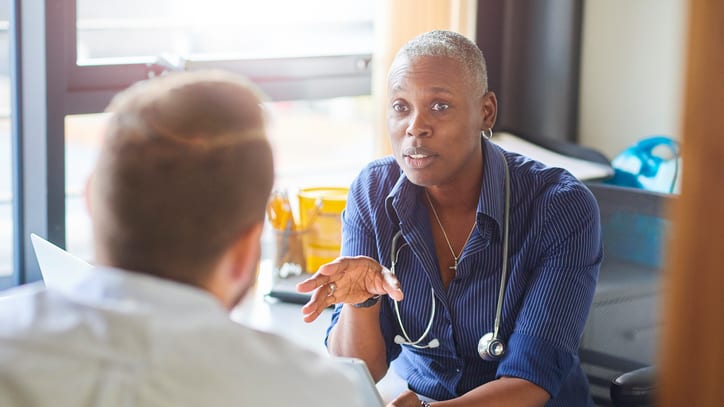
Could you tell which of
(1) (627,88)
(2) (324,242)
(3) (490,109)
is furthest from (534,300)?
(1) (627,88)

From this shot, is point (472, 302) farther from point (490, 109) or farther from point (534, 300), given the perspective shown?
point (490, 109)

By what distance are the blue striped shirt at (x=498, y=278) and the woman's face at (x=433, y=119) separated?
7 cm

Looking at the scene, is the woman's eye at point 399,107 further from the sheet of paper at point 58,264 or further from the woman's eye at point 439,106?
the sheet of paper at point 58,264

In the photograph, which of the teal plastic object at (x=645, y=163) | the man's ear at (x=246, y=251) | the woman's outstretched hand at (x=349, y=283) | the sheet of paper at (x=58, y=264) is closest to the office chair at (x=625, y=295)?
the woman's outstretched hand at (x=349, y=283)

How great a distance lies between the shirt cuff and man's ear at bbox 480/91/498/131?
427 millimetres

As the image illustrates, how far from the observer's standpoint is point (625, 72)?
326 cm

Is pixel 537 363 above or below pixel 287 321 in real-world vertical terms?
above

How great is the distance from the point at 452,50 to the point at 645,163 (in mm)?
1267

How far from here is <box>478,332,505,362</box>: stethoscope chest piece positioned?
173 cm

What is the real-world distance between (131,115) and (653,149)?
7.66 ft

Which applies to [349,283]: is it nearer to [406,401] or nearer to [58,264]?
[406,401]

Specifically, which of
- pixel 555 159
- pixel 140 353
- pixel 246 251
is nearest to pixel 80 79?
pixel 555 159

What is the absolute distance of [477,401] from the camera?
1610 mm

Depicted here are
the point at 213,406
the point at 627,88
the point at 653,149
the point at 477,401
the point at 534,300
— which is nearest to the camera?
the point at 213,406
